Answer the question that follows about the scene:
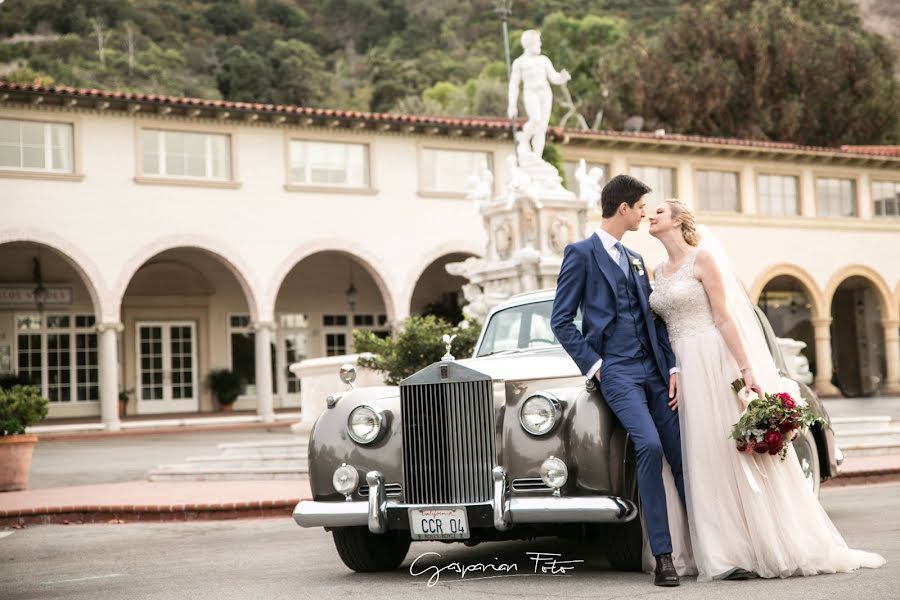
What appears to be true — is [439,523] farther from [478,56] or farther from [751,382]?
[478,56]

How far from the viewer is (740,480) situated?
18.9 ft

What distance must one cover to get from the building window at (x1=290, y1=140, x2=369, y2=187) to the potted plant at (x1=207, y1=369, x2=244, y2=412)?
19.2 ft

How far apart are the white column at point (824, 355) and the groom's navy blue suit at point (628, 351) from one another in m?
28.6

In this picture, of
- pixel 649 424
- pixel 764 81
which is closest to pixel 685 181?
pixel 764 81

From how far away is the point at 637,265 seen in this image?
607cm

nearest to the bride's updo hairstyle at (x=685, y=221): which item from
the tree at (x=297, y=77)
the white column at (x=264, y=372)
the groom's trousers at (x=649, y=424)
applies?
the groom's trousers at (x=649, y=424)

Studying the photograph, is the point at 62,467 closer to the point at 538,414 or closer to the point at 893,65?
the point at 538,414

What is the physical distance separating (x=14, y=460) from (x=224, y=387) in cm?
1654

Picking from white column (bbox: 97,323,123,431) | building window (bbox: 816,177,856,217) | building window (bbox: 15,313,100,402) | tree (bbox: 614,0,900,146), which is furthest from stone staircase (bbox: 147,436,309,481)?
tree (bbox: 614,0,900,146)

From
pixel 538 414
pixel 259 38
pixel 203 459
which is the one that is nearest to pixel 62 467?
pixel 203 459

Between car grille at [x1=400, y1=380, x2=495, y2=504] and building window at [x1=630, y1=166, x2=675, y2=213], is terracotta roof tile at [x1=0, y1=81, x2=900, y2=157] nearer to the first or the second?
building window at [x1=630, y1=166, x2=675, y2=213]

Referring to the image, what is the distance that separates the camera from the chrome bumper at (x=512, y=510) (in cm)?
557

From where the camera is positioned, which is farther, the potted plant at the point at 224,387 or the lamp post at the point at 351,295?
the lamp post at the point at 351,295

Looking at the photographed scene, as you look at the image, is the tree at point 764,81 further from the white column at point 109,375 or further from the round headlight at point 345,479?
the round headlight at point 345,479
